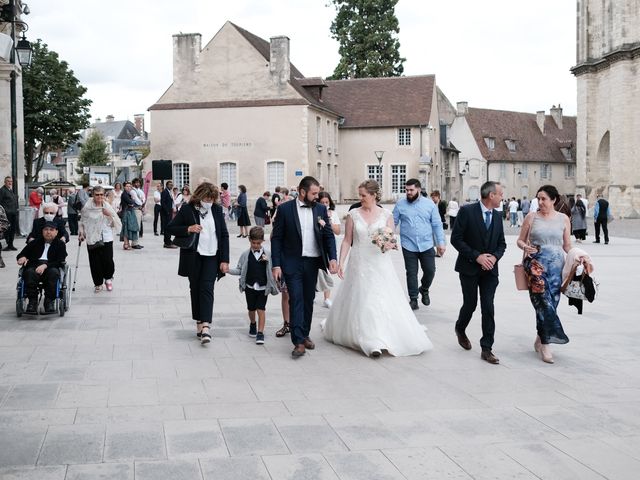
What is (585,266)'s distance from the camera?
336 inches

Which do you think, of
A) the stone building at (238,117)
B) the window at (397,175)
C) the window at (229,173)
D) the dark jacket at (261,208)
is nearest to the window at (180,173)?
the stone building at (238,117)

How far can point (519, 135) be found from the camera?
84.4 meters

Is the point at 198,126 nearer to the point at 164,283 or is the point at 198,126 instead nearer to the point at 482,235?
the point at 164,283

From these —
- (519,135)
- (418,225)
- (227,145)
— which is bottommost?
(418,225)

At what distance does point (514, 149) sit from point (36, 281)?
7559cm

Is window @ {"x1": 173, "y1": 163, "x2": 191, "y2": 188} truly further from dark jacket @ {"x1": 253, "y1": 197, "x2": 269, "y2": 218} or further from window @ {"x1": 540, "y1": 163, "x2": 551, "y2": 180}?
window @ {"x1": 540, "y1": 163, "x2": 551, "y2": 180}

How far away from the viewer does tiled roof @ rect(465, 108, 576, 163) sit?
3194 inches

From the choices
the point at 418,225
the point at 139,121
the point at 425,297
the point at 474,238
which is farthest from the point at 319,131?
the point at 139,121

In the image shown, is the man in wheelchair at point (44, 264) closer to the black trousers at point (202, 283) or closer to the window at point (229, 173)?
the black trousers at point (202, 283)

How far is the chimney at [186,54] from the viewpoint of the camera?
164ft

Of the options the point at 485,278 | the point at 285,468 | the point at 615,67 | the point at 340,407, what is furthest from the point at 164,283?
the point at 615,67

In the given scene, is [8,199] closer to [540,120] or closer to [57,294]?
[57,294]

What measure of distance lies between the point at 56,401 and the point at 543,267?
4.86 metres

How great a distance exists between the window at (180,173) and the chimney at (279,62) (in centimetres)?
748
